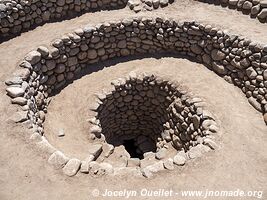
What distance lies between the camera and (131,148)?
13094mm

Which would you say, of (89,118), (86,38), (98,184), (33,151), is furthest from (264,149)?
(86,38)

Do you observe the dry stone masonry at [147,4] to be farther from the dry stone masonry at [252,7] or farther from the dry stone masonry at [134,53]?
the dry stone masonry at [252,7]

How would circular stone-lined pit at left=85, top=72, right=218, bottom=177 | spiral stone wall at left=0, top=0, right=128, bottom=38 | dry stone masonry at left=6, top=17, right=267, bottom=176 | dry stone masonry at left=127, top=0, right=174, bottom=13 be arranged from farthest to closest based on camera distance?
dry stone masonry at left=127, top=0, right=174, bottom=13 < spiral stone wall at left=0, top=0, right=128, bottom=38 < dry stone masonry at left=6, top=17, right=267, bottom=176 < circular stone-lined pit at left=85, top=72, right=218, bottom=177

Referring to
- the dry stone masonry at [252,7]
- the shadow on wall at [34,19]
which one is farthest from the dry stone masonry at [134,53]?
the dry stone masonry at [252,7]

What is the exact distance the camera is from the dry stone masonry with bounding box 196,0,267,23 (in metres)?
11.3

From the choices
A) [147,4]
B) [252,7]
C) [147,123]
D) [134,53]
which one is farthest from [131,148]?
[252,7]

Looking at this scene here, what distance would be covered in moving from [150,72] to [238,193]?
5603 millimetres

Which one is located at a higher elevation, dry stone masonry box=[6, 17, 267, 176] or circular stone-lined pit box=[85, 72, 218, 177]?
dry stone masonry box=[6, 17, 267, 176]

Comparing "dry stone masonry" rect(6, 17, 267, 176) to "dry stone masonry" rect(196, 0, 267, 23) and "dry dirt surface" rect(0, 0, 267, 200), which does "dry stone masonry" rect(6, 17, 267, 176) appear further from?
"dry stone masonry" rect(196, 0, 267, 23)

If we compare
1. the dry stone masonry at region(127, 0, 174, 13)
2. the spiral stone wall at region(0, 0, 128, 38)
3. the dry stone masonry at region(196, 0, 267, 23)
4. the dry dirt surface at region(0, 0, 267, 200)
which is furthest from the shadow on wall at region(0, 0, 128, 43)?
the dry stone masonry at region(196, 0, 267, 23)

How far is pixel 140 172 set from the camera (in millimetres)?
7766

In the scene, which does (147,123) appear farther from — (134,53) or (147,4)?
(147,4)

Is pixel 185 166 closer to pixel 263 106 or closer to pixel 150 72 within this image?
pixel 263 106

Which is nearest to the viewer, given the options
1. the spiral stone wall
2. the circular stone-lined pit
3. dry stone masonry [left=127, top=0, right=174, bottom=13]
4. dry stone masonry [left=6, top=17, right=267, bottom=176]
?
the circular stone-lined pit
